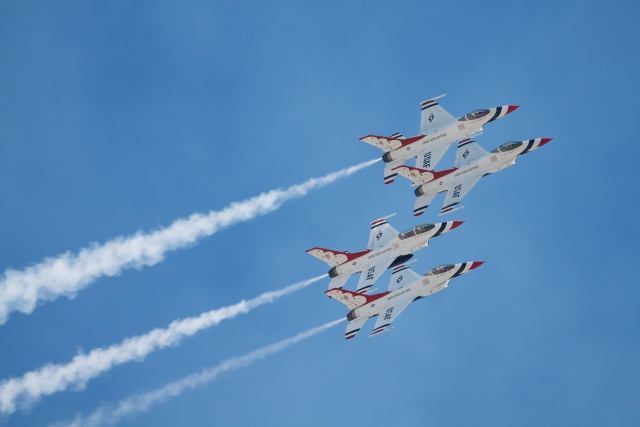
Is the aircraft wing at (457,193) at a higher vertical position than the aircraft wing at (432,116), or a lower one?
lower

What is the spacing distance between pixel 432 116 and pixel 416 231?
8.09 meters

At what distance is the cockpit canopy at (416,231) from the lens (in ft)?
224

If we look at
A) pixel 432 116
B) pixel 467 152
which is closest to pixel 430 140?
pixel 432 116

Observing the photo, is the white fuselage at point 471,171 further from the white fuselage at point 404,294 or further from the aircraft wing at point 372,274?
the white fuselage at point 404,294

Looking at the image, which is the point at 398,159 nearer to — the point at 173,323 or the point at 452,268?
the point at 452,268

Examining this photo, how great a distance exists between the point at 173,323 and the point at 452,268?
1907 centimetres

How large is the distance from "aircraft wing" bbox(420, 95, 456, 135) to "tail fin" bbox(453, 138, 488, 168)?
70.0 inches

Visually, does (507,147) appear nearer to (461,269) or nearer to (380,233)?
(461,269)

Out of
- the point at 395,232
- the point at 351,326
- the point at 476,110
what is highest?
the point at 476,110

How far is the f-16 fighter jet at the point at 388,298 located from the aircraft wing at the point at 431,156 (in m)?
6.81

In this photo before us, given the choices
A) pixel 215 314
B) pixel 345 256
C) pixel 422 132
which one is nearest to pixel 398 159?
pixel 422 132

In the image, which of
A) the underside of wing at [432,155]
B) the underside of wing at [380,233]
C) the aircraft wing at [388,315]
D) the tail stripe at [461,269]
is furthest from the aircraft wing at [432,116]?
the aircraft wing at [388,315]

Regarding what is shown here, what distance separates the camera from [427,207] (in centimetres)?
6931

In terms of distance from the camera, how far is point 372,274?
68250 mm
